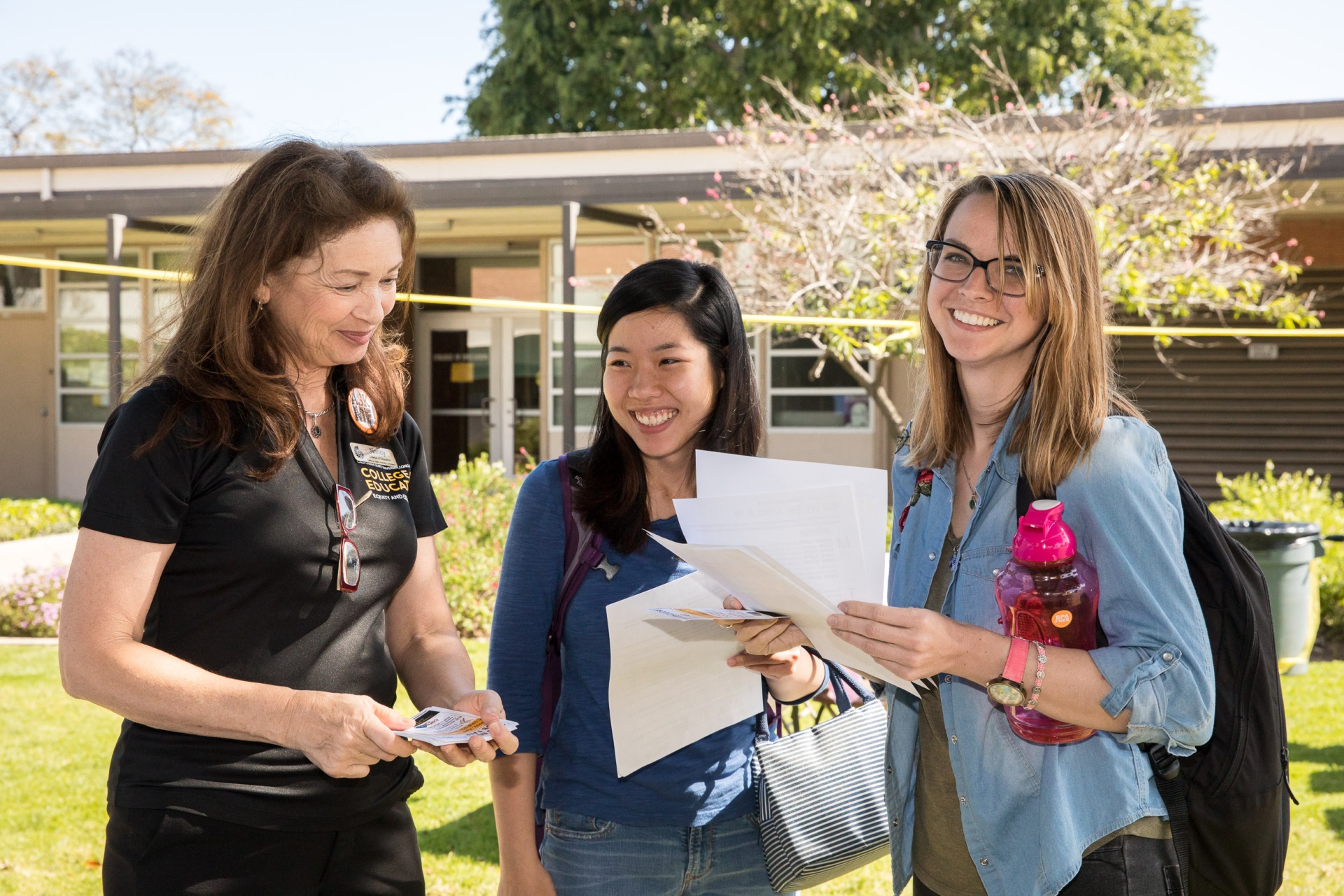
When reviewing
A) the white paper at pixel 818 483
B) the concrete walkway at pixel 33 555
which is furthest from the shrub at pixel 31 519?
the white paper at pixel 818 483

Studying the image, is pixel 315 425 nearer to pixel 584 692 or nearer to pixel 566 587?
pixel 566 587

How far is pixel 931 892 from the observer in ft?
6.54

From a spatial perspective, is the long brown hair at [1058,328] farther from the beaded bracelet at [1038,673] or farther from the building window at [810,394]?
the building window at [810,394]

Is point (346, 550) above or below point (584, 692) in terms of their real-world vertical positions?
above

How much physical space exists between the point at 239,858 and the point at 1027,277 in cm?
157

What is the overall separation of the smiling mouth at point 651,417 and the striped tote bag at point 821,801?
2.13ft

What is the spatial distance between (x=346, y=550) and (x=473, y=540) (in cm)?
666

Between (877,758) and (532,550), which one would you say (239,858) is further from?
(877,758)

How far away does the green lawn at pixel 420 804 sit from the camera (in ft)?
13.6

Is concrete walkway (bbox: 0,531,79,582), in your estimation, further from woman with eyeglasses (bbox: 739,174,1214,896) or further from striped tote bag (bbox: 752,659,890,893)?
woman with eyeglasses (bbox: 739,174,1214,896)

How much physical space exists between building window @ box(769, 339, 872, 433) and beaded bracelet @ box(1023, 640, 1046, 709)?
495 inches

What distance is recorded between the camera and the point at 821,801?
7.05 ft

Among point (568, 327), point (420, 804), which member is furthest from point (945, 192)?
point (420, 804)

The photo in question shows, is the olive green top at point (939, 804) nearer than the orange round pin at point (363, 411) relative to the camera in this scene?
Yes
